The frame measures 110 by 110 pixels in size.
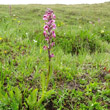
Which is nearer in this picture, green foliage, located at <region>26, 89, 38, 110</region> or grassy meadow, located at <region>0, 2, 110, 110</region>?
green foliage, located at <region>26, 89, 38, 110</region>

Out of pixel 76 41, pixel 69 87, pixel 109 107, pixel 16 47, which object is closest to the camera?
pixel 109 107

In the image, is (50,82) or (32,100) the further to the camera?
(50,82)

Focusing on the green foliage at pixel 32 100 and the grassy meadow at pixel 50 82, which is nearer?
the green foliage at pixel 32 100

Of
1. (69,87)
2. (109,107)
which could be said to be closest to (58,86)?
(69,87)

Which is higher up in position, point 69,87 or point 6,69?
point 6,69

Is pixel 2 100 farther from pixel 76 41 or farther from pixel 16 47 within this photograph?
pixel 76 41

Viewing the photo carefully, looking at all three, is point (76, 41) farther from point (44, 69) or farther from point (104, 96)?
point (104, 96)

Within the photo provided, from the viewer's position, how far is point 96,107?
2.14 m

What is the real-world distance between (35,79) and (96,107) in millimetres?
1208

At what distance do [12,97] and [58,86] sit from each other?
872 mm

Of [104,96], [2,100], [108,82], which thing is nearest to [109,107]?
[104,96]

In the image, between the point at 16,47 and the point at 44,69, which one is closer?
the point at 44,69

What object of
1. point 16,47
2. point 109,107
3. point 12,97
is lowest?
point 109,107

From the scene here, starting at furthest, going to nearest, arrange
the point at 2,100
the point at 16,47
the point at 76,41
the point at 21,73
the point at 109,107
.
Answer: the point at 76,41, the point at 16,47, the point at 21,73, the point at 109,107, the point at 2,100
